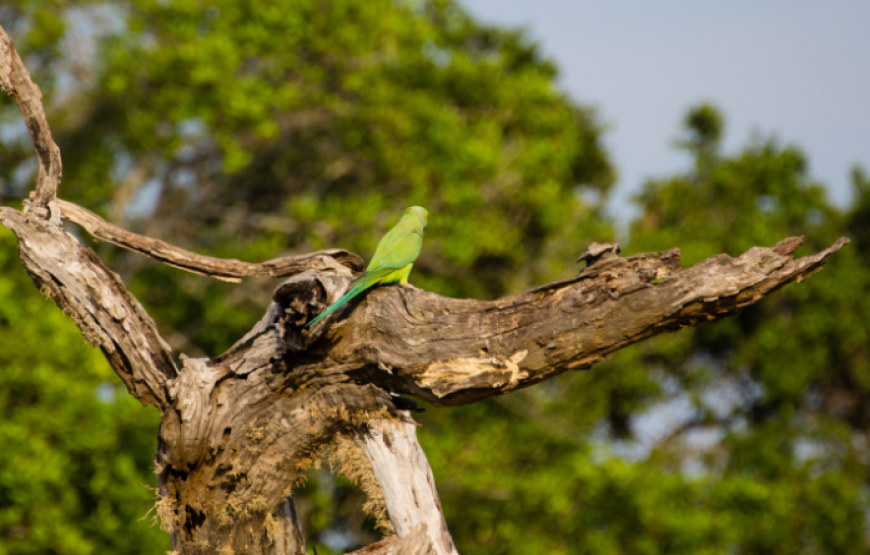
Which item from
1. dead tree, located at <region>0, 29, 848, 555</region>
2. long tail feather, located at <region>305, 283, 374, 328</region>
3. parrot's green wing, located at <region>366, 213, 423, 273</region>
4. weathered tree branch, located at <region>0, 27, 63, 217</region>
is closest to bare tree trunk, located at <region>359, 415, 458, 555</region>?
dead tree, located at <region>0, 29, 848, 555</region>

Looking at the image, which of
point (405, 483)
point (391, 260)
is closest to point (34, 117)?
point (391, 260)

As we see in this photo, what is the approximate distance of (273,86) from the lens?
12844mm

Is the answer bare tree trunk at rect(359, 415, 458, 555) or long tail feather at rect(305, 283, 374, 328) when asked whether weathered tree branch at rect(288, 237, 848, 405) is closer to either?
long tail feather at rect(305, 283, 374, 328)

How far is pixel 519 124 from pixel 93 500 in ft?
30.1

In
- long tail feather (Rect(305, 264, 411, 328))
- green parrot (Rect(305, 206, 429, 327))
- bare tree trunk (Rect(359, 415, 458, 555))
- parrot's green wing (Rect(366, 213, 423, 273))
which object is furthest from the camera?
parrot's green wing (Rect(366, 213, 423, 273))

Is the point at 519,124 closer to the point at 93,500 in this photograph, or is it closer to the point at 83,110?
the point at 83,110

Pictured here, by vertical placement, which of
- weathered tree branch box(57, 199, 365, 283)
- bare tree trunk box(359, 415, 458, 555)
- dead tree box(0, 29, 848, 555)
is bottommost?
bare tree trunk box(359, 415, 458, 555)

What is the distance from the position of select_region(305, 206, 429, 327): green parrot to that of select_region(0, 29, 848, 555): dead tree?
9 centimetres

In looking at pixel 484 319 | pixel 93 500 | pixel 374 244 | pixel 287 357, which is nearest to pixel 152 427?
pixel 93 500

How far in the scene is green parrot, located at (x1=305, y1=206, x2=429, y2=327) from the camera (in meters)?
3.99

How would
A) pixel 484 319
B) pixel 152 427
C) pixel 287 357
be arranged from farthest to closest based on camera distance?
pixel 152 427 → pixel 287 357 → pixel 484 319

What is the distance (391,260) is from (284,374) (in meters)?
0.85

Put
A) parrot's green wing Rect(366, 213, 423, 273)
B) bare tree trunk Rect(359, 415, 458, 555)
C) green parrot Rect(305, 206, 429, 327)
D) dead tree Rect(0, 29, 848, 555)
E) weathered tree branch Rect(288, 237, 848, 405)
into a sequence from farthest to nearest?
parrot's green wing Rect(366, 213, 423, 273) < bare tree trunk Rect(359, 415, 458, 555) < green parrot Rect(305, 206, 429, 327) < dead tree Rect(0, 29, 848, 555) < weathered tree branch Rect(288, 237, 848, 405)

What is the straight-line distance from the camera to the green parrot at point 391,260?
399cm
